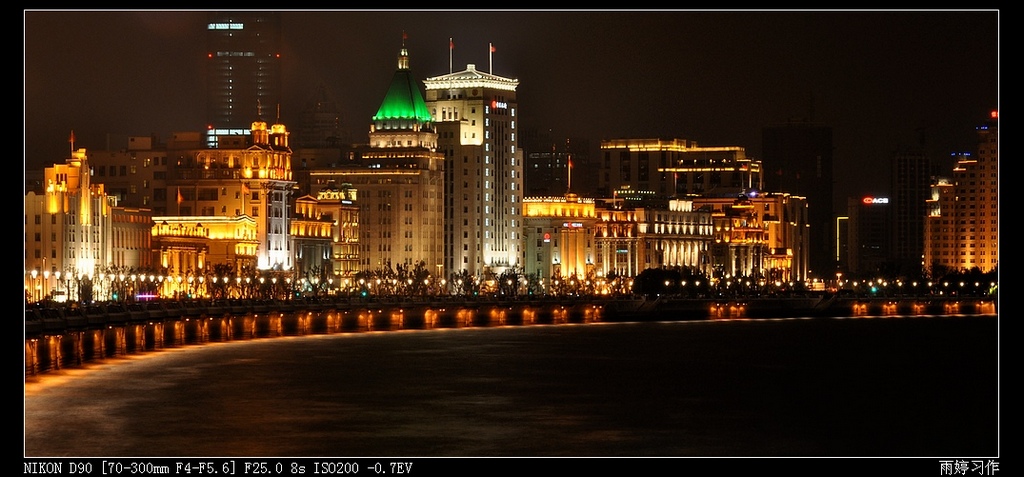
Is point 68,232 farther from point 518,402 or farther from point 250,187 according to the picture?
point 518,402

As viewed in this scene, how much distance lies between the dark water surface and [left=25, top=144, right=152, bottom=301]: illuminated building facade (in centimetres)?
2696

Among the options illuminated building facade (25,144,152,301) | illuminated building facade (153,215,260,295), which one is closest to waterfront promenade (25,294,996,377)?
illuminated building facade (25,144,152,301)

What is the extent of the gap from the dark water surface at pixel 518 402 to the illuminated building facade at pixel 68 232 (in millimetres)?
26963

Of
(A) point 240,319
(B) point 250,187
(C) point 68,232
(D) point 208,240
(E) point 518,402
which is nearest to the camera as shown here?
(E) point 518,402

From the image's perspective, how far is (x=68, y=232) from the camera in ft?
510

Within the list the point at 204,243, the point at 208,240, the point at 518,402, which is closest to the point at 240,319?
the point at 204,243

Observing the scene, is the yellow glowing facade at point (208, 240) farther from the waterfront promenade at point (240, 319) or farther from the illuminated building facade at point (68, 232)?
the waterfront promenade at point (240, 319)

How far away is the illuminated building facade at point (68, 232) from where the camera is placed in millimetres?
151125

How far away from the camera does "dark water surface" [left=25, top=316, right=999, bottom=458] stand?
62.5 m

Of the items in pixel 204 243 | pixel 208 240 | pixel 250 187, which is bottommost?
pixel 204 243

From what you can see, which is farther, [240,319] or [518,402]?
[240,319]

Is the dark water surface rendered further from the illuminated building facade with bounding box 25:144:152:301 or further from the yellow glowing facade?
the yellow glowing facade

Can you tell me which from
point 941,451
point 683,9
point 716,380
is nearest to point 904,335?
point 716,380

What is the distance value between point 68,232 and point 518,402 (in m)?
85.6
